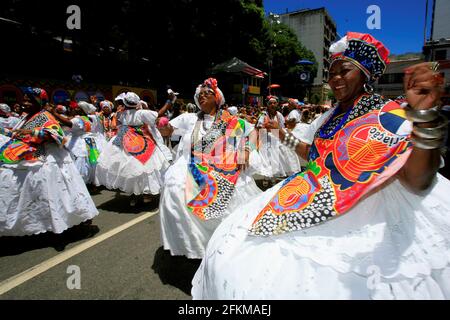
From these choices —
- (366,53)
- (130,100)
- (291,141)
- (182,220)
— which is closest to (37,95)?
(130,100)

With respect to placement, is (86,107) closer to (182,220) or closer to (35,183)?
(35,183)

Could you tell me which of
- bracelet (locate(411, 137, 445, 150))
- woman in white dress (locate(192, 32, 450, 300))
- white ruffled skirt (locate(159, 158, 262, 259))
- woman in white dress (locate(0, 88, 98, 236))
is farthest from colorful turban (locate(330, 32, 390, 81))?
woman in white dress (locate(0, 88, 98, 236))

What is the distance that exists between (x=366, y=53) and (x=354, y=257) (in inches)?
47.4

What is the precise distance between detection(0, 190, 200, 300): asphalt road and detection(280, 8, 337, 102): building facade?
66.2m

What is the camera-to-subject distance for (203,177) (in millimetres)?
3107

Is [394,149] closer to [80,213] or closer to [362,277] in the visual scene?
[362,277]

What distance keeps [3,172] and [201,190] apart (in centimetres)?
284

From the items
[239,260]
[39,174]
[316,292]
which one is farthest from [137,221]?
[316,292]

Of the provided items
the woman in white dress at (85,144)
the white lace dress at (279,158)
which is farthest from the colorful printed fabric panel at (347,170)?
the woman in white dress at (85,144)

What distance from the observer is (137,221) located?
15.6ft

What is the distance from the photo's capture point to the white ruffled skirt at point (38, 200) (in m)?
3.75

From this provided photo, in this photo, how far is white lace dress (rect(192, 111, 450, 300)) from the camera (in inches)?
46.8

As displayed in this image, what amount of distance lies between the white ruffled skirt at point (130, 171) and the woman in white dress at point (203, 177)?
201 cm

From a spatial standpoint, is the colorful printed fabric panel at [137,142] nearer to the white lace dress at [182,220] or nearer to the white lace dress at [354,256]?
the white lace dress at [182,220]
